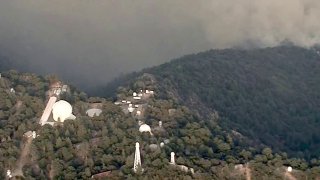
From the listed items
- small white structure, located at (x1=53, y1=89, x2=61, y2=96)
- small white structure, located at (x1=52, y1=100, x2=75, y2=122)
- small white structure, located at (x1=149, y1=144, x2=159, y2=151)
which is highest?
small white structure, located at (x1=53, y1=89, x2=61, y2=96)

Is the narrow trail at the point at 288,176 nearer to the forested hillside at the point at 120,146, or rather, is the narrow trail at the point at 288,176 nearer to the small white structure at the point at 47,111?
the forested hillside at the point at 120,146

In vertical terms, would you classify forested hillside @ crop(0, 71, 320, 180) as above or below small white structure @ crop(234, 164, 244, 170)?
above

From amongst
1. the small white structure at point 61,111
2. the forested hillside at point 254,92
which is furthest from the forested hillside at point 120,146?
the forested hillside at point 254,92

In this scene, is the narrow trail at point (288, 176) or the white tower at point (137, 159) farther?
the narrow trail at point (288, 176)

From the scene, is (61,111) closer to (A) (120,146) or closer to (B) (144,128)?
(B) (144,128)

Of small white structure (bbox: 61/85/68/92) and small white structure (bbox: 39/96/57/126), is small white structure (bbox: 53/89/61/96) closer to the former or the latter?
small white structure (bbox: 61/85/68/92)

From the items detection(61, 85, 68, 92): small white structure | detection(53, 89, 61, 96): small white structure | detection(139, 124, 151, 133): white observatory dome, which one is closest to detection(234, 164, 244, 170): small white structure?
detection(139, 124, 151, 133): white observatory dome
